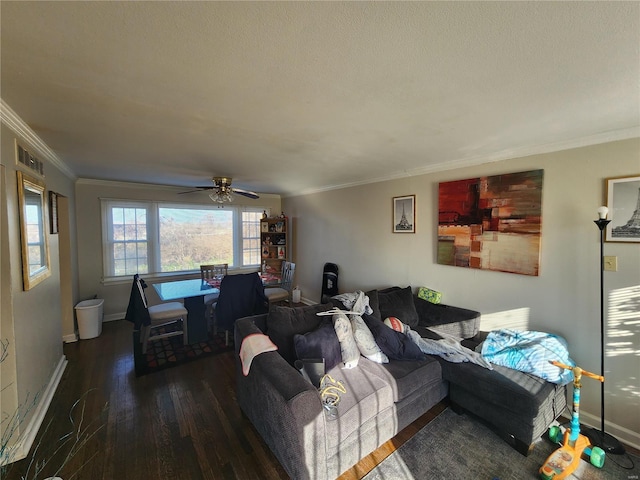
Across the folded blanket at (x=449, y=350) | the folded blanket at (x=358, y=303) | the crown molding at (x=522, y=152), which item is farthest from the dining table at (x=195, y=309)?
the crown molding at (x=522, y=152)

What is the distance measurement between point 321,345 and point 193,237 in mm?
3943

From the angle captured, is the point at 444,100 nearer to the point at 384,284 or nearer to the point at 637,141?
the point at 637,141

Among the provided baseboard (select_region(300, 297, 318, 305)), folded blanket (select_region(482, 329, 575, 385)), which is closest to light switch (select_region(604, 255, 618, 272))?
folded blanket (select_region(482, 329, 575, 385))

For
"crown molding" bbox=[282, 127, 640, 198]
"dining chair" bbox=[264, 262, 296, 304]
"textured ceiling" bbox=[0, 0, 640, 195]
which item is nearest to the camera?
"textured ceiling" bbox=[0, 0, 640, 195]

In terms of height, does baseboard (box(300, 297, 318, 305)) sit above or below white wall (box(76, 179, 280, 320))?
below

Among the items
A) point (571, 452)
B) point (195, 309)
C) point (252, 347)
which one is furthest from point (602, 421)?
point (195, 309)

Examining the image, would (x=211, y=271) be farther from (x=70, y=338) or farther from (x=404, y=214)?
(x=404, y=214)

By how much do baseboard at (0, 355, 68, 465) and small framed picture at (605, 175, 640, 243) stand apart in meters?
4.13

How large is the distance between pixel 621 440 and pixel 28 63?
14.6 ft

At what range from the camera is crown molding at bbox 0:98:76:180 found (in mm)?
1641

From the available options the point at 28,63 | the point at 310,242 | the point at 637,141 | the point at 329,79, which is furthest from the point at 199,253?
the point at 637,141

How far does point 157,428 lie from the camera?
2055mm

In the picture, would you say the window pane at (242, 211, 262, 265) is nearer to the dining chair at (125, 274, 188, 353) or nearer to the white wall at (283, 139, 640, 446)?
the dining chair at (125, 274, 188, 353)

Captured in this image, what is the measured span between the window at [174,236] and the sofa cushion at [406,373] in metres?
4.01
